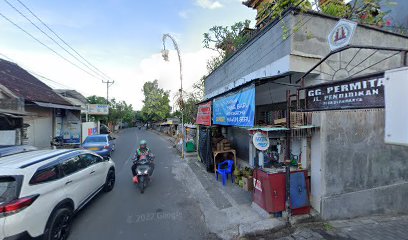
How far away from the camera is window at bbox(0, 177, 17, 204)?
3215 mm

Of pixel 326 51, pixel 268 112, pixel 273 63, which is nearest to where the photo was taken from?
pixel 326 51

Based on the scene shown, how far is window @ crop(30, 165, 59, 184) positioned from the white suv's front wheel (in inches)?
25.7

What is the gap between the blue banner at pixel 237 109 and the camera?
204 inches

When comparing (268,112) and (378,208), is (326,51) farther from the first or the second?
(378,208)

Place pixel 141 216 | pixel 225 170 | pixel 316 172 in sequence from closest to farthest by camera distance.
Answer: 1. pixel 316 172
2. pixel 141 216
3. pixel 225 170

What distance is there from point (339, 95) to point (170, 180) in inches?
263

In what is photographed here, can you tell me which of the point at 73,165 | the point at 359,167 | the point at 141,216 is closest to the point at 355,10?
the point at 359,167

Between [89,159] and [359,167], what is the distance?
736 centimetres

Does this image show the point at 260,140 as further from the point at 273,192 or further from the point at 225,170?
the point at 225,170

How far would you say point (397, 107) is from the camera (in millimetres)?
2125

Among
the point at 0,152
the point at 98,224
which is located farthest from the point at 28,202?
the point at 0,152

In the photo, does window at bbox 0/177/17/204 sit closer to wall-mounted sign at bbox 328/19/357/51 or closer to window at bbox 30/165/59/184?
window at bbox 30/165/59/184

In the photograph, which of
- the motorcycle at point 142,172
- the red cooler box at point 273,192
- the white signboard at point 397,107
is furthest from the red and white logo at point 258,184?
the motorcycle at point 142,172

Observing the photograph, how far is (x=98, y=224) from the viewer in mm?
4727
